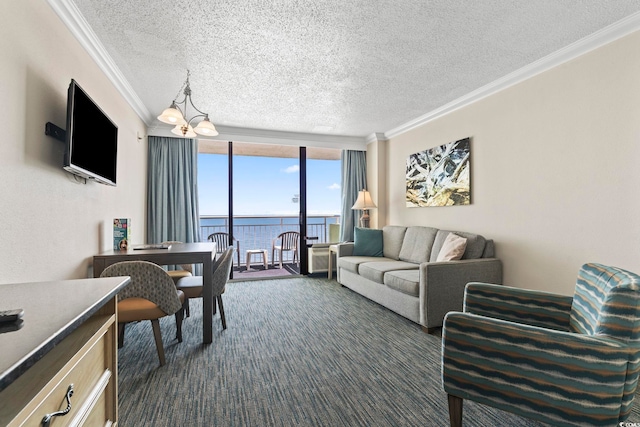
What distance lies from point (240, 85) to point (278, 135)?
6.21 feet

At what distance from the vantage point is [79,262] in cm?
228

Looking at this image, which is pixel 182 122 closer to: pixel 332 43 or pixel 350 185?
pixel 332 43

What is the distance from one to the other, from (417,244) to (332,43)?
2684 mm

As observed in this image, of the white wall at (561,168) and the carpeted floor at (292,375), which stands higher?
the white wall at (561,168)

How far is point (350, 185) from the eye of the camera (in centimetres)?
572

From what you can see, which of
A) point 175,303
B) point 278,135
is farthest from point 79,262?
point 278,135

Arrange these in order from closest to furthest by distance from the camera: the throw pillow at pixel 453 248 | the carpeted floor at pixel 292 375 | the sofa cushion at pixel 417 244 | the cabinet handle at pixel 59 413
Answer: the cabinet handle at pixel 59 413, the carpeted floor at pixel 292 375, the throw pillow at pixel 453 248, the sofa cushion at pixel 417 244

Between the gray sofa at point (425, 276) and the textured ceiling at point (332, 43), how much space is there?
1.75 metres

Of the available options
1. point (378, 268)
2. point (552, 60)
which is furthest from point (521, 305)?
point (552, 60)

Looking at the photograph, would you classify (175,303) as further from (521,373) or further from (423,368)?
(521,373)

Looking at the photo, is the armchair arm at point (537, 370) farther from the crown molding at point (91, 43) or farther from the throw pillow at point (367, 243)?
the throw pillow at point (367, 243)

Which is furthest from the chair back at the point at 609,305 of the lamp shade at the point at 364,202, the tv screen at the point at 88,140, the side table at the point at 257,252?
the side table at the point at 257,252

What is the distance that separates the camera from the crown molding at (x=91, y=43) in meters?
1.98

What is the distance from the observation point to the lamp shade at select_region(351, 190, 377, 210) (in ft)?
16.9
